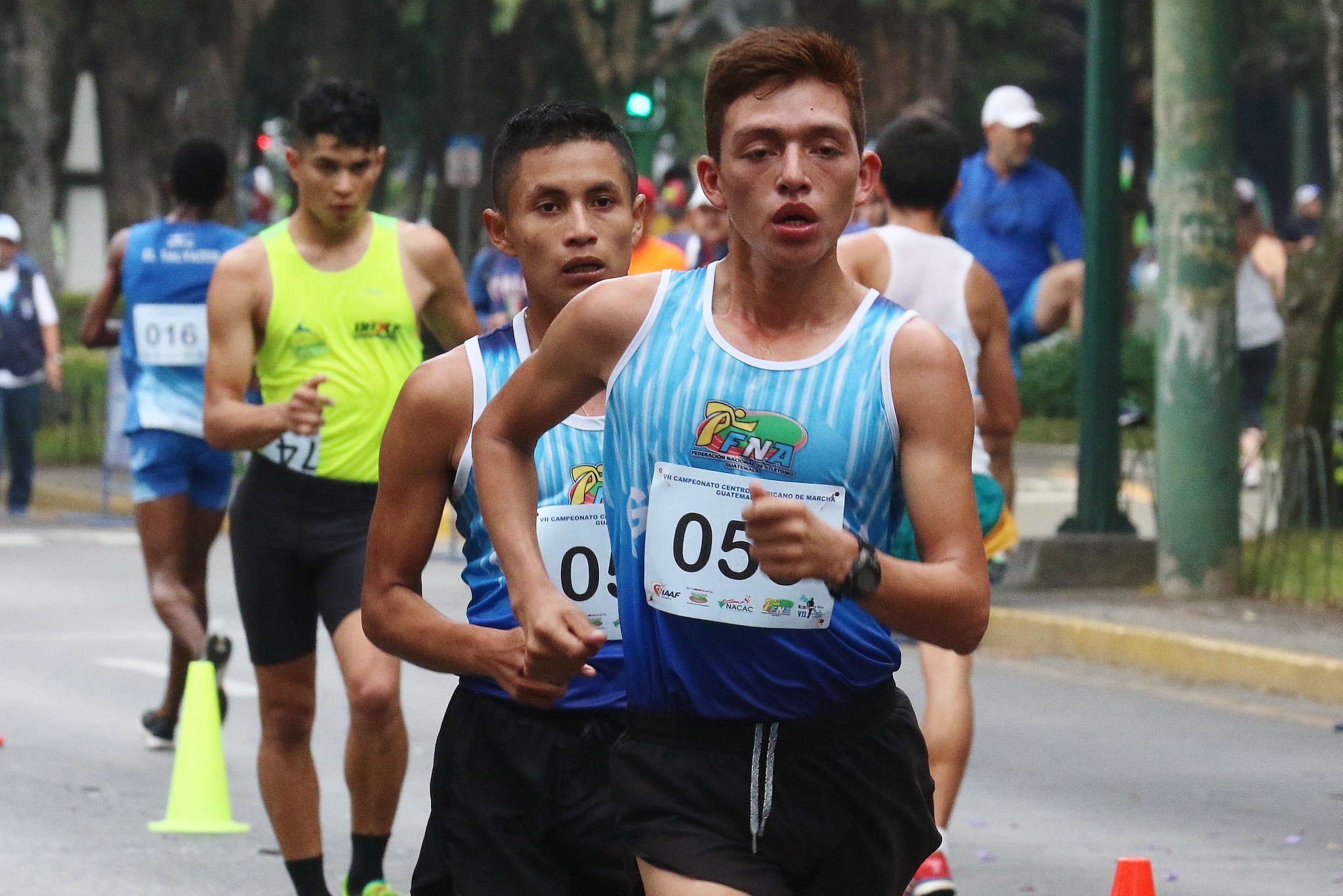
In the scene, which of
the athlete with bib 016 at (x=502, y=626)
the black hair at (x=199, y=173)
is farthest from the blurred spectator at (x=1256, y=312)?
the athlete with bib 016 at (x=502, y=626)

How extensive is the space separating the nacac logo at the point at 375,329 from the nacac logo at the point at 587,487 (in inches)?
91.7

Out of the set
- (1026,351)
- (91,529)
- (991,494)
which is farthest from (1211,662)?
(1026,351)

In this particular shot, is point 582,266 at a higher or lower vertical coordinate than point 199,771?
higher

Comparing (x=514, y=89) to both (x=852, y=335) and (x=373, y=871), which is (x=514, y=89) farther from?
(x=852, y=335)

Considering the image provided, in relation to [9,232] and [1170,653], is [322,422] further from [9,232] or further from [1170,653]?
[9,232]

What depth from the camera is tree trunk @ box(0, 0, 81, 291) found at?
28469 mm

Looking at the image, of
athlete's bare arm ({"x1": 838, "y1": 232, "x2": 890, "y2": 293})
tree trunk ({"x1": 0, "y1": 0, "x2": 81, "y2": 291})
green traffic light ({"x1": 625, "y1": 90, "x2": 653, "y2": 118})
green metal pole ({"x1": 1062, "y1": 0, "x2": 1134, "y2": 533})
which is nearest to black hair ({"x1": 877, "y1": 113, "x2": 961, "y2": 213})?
athlete's bare arm ({"x1": 838, "y1": 232, "x2": 890, "y2": 293})

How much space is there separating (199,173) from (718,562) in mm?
6117

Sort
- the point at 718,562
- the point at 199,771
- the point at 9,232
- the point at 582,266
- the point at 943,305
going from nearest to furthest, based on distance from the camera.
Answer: the point at 718,562 < the point at 582,266 < the point at 943,305 < the point at 199,771 < the point at 9,232

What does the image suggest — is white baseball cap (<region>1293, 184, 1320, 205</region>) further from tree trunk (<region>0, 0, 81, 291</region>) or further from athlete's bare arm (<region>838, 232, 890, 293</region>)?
athlete's bare arm (<region>838, 232, 890, 293</region>)

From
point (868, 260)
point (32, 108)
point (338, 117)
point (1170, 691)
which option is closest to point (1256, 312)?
point (1170, 691)

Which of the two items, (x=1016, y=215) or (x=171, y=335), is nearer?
(x=171, y=335)

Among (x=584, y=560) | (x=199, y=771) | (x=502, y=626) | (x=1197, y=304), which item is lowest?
(x=199, y=771)

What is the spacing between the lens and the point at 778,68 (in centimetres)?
337
